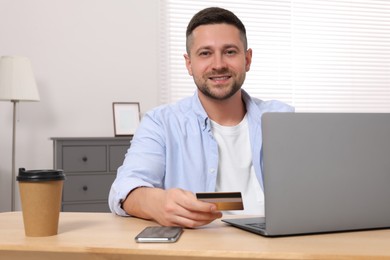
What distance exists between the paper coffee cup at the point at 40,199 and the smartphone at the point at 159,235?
198 mm

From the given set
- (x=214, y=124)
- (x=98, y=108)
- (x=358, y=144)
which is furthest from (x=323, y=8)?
(x=358, y=144)

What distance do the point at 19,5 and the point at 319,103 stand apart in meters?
2.59

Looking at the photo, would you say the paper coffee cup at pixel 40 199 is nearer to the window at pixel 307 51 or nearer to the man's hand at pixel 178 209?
the man's hand at pixel 178 209

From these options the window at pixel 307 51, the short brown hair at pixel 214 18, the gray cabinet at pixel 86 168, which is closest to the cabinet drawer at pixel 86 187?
the gray cabinet at pixel 86 168

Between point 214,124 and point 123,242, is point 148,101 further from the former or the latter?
point 123,242

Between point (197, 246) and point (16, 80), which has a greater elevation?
point (16, 80)

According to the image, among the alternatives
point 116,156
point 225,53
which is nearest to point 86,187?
point 116,156

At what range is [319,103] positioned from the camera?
14.2ft

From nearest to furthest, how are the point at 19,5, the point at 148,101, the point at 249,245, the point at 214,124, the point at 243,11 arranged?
the point at 249,245, the point at 214,124, the point at 19,5, the point at 148,101, the point at 243,11

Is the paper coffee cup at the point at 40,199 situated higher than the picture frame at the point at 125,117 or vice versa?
the picture frame at the point at 125,117

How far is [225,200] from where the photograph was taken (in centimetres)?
109

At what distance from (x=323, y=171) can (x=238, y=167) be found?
77 centimetres

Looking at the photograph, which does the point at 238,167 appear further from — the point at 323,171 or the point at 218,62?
the point at 323,171

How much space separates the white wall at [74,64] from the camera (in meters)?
3.64
